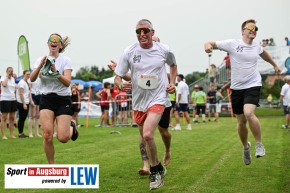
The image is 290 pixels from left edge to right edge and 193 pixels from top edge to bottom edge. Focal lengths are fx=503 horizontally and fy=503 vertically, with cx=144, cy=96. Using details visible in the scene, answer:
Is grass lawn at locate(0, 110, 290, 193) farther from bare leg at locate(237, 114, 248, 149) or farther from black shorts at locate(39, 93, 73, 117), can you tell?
black shorts at locate(39, 93, 73, 117)

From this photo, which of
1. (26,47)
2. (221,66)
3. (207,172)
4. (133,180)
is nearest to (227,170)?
(207,172)

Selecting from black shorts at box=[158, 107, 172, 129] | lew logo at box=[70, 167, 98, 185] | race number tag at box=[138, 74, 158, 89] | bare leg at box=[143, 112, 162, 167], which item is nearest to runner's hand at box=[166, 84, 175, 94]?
race number tag at box=[138, 74, 158, 89]

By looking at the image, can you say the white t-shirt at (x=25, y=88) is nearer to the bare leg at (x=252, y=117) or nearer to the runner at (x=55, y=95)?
the runner at (x=55, y=95)

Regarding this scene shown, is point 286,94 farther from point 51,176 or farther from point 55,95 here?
point 51,176

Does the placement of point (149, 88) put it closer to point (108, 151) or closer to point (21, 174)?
point (21, 174)

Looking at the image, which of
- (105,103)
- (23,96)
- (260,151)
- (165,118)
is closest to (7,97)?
(23,96)

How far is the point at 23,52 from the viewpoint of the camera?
24094mm

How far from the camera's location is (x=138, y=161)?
10055 mm

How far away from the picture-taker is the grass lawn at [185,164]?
7.14 m

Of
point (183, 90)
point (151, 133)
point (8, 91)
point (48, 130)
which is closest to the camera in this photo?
point (151, 133)

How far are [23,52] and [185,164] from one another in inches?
642

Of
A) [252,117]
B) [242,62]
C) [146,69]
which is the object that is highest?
[242,62]

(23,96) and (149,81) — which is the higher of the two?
(149,81)

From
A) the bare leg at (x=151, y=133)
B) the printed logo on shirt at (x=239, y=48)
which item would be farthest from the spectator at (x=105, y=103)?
the bare leg at (x=151, y=133)
